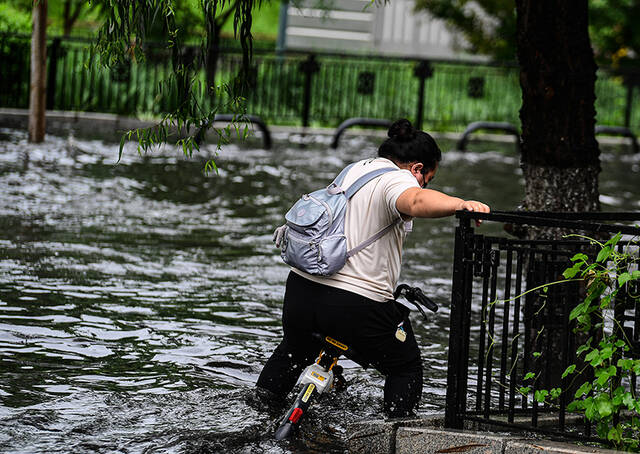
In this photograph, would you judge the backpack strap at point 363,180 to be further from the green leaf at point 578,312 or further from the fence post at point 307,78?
the fence post at point 307,78

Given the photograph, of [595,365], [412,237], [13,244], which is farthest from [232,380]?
[412,237]

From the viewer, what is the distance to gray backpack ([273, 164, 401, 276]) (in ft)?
16.7

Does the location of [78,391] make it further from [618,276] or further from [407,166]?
[618,276]

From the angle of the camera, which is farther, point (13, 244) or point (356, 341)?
point (13, 244)

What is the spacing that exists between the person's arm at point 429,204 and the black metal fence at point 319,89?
1397 centimetres

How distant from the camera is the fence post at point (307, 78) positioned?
2106cm

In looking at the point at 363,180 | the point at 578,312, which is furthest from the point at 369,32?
the point at 578,312

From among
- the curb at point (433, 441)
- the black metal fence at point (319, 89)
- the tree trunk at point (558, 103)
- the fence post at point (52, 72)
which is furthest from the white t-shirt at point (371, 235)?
the fence post at point (52, 72)

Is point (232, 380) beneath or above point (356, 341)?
beneath

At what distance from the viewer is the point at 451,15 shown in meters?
24.3

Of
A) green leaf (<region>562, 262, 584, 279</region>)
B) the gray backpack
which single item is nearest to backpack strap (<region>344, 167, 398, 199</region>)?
the gray backpack

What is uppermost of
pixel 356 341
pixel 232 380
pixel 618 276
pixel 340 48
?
pixel 340 48

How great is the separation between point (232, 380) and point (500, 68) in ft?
59.3

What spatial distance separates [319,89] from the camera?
22.6 m
